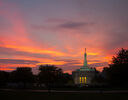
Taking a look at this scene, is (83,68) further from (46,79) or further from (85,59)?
(46,79)

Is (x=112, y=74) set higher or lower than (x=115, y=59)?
lower

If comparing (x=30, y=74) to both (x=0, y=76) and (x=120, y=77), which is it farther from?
(x=120, y=77)

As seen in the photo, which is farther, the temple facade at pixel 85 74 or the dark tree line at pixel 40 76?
the temple facade at pixel 85 74

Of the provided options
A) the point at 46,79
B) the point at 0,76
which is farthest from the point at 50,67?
the point at 0,76

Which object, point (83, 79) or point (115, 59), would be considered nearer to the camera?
point (115, 59)

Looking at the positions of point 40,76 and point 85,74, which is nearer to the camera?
point 40,76

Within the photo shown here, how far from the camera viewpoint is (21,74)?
83438 millimetres

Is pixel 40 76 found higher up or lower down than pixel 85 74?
lower down

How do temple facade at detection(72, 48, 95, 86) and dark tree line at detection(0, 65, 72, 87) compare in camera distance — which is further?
temple facade at detection(72, 48, 95, 86)

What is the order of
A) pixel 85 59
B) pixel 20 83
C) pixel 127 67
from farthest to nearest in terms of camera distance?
pixel 85 59, pixel 20 83, pixel 127 67

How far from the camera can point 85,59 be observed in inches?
6334

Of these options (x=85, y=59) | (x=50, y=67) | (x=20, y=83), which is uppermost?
(x=85, y=59)

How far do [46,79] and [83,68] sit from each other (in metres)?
92.4

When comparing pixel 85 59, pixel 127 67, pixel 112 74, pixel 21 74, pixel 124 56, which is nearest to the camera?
pixel 127 67
